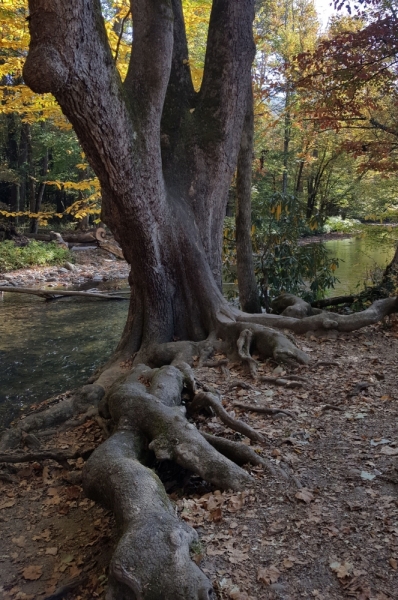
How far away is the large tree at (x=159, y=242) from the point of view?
3156 mm

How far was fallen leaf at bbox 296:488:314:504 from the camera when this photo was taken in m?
3.37

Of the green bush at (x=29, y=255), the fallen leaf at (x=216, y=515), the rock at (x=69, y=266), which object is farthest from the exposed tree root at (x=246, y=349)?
the rock at (x=69, y=266)

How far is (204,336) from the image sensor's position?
7172 millimetres

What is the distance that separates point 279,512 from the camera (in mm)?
3271

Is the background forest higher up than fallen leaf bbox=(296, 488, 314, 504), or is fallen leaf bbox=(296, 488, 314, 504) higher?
the background forest

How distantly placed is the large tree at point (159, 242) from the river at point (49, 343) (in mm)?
1694

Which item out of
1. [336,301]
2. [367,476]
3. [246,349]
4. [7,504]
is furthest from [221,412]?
[336,301]

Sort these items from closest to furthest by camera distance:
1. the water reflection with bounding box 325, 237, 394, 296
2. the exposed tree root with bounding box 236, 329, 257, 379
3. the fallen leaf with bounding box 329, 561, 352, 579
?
the fallen leaf with bounding box 329, 561, 352, 579
the exposed tree root with bounding box 236, 329, 257, 379
the water reflection with bounding box 325, 237, 394, 296

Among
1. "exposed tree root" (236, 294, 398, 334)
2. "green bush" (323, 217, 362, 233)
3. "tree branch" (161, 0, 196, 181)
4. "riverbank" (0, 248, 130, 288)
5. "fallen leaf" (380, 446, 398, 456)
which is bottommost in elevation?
"riverbank" (0, 248, 130, 288)

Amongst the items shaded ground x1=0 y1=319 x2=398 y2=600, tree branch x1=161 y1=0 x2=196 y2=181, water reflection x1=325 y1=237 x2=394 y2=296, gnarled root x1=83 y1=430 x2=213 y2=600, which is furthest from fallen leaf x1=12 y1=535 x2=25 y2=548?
water reflection x1=325 y1=237 x2=394 y2=296

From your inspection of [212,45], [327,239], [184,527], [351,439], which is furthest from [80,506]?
[327,239]

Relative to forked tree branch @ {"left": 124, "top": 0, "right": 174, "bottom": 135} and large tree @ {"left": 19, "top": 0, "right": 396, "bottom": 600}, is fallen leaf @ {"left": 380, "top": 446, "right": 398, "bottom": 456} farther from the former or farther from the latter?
forked tree branch @ {"left": 124, "top": 0, "right": 174, "bottom": 135}

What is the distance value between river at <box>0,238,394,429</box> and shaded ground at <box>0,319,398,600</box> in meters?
2.68

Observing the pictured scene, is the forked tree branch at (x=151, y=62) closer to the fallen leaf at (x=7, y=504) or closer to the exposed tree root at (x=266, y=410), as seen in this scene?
the exposed tree root at (x=266, y=410)
